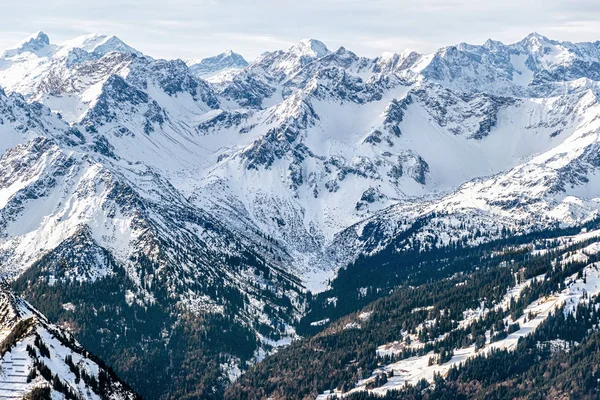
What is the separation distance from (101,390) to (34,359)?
1794 cm

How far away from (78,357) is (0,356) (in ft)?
72.7

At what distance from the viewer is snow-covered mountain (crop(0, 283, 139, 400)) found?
537 feet

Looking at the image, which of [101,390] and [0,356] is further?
[101,390]

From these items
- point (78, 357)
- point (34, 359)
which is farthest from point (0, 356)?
point (78, 357)

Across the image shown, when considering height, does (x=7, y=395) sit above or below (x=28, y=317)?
below

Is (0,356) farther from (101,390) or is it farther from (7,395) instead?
(101,390)

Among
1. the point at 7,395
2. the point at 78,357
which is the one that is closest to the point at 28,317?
the point at 78,357

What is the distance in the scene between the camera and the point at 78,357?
188875 millimetres

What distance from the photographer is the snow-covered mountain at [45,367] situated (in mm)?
163750

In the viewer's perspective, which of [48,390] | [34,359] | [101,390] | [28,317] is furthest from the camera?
[28,317]

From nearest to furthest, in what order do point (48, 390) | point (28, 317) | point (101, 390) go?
1. point (48, 390)
2. point (101, 390)
3. point (28, 317)

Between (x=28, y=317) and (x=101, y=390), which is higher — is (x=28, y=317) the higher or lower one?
the higher one

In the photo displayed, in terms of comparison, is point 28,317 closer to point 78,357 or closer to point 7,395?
point 78,357

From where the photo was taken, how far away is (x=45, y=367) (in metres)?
170
